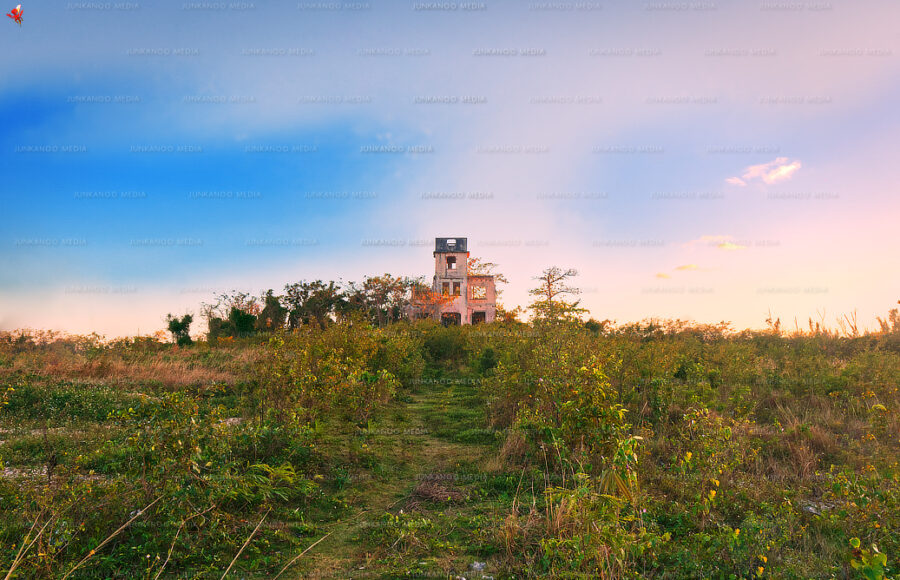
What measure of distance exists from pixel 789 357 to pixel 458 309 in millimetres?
26105

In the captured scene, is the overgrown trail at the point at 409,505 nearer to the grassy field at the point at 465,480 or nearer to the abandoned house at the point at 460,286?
the grassy field at the point at 465,480

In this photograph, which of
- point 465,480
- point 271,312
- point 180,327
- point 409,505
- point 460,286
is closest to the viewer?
point 409,505

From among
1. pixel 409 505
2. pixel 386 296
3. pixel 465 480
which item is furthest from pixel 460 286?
pixel 409 505

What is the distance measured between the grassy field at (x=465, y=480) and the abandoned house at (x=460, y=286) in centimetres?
2761

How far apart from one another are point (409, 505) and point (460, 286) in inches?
1337

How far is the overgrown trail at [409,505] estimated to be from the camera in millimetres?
3971

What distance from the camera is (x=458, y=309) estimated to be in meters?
37.4

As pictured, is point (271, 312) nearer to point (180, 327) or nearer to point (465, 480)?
point (180, 327)

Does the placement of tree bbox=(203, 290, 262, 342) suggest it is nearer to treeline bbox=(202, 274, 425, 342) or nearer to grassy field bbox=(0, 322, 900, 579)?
treeline bbox=(202, 274, 425, 342)

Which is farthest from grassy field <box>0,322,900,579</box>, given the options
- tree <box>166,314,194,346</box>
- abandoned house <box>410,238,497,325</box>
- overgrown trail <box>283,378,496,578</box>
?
abandoned house <box>410,238,497,325</box>

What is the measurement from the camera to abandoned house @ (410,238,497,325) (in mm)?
37719

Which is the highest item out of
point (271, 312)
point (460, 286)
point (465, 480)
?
point (460, 286)

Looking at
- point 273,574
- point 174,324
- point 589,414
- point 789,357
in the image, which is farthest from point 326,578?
point 174,324

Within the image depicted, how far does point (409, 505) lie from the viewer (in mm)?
5184
